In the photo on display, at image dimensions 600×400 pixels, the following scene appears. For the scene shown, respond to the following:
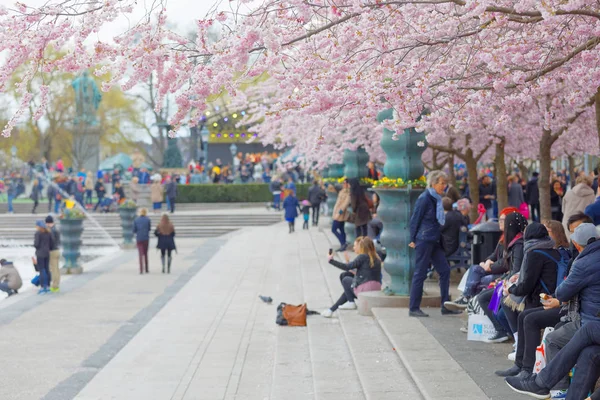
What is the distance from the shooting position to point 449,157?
27.9 meters

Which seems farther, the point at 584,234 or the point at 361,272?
the point at 361,272

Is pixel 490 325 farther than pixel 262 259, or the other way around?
pixel 262 259

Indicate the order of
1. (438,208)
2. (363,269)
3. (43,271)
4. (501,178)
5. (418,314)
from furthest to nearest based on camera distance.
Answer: (501,178)
(43,271)
(363,269)
(418,314)
(438,208)

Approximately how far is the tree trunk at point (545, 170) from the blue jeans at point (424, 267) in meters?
4.50

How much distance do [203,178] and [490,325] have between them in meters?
47.1

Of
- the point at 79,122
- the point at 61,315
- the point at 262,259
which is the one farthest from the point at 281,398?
the point at 79,122

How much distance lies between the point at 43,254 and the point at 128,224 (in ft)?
42.1

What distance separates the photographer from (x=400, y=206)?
1334 cm

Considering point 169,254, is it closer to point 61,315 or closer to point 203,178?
point 61,315

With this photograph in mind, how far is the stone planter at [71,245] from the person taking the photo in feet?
82.3

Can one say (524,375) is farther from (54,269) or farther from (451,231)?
(54,269)

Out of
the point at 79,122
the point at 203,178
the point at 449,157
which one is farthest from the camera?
the point at 79,122

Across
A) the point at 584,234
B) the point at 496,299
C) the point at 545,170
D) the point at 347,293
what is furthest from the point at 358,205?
the point at 584,234

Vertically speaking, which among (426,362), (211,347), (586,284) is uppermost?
(586,284)
